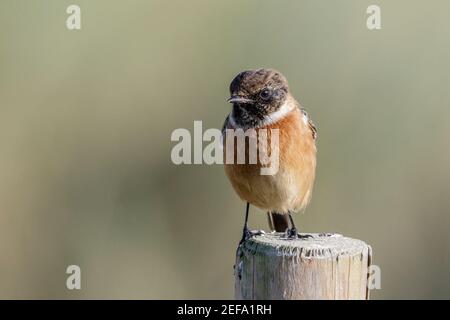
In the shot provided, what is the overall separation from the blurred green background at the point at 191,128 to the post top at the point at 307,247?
114 inches

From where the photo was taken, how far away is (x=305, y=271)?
4.13 meters

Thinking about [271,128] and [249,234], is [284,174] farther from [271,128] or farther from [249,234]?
[249,234]

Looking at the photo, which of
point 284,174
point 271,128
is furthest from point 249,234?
point 271,128

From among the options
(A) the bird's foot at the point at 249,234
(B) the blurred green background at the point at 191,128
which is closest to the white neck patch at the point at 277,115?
(A) the bird's foot at the point at 249,234

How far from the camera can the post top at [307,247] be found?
4199 mm

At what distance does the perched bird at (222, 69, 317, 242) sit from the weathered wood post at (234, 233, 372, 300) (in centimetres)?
122

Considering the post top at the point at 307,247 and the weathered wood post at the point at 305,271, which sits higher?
the post top at the point at 307,247

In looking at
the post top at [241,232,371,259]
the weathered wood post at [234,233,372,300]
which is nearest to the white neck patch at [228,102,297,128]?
the post top at [241,232,371,259]

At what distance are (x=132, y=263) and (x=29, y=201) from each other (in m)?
1.17

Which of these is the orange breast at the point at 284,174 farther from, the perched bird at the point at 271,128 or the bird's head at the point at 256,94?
the bird's head at the point at 256,94

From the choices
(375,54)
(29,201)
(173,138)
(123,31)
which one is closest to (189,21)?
(123,31)

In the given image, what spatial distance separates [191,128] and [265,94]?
181cm

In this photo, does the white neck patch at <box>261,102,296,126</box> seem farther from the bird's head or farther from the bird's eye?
the bird's eye

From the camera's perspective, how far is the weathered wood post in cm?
410
